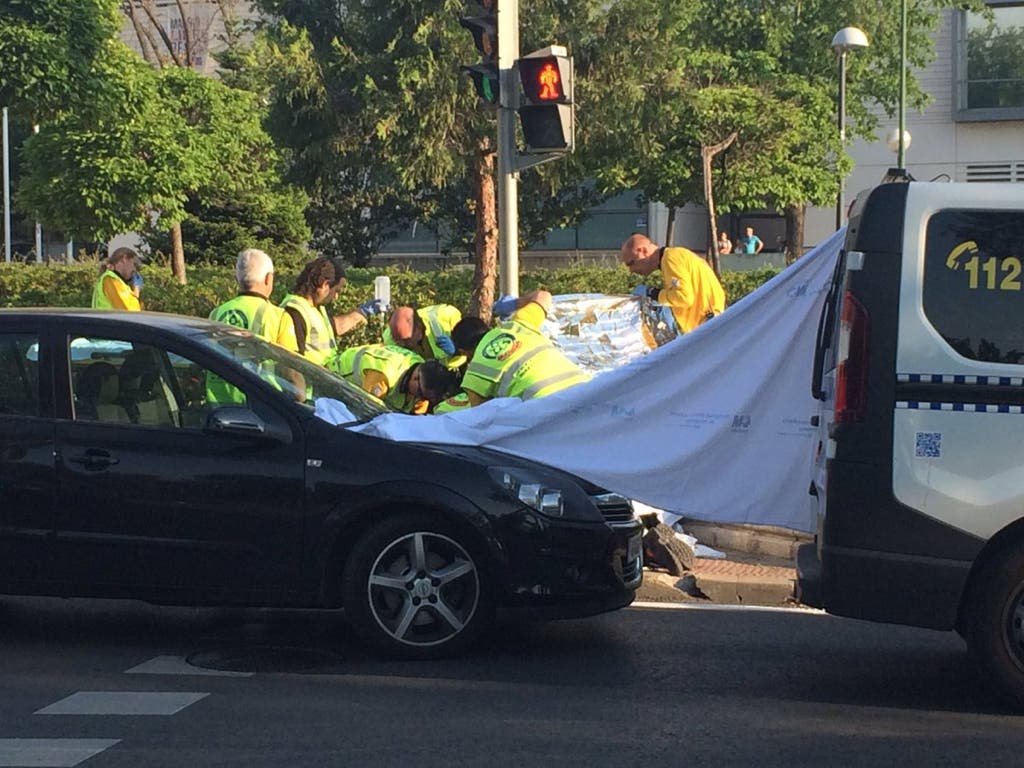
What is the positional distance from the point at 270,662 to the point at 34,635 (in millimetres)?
1348

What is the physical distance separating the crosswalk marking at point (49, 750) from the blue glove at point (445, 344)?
529cm

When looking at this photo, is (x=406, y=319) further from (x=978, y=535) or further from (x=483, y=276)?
(x=483, y=276)

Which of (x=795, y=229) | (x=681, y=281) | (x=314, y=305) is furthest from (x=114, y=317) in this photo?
(x=795, y=229)

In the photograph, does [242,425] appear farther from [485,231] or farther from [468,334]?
[485,231]

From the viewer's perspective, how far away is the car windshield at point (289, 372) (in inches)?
263

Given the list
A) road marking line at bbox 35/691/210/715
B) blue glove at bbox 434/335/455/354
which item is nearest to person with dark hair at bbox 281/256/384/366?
blue glove at bbox 434/335/455/354

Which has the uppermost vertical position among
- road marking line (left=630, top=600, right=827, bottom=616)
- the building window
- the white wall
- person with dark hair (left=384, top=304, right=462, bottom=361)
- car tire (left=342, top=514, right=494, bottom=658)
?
the building window

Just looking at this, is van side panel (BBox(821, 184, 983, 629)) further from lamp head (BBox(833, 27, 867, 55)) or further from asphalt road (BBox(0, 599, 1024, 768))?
lamp head (BBox(833, 27, 867, 55))

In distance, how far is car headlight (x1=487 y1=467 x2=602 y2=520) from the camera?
6.30 meters

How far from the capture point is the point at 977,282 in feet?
17.6

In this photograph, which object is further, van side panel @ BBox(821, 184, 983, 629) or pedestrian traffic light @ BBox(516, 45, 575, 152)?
pedestrian traffic light @ BBox(516, 45, 575, 152)

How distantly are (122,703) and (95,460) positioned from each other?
1267 millimetres

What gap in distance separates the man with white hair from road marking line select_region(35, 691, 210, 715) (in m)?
3.19

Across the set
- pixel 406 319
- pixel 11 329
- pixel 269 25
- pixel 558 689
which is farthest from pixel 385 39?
pixel 558 689
